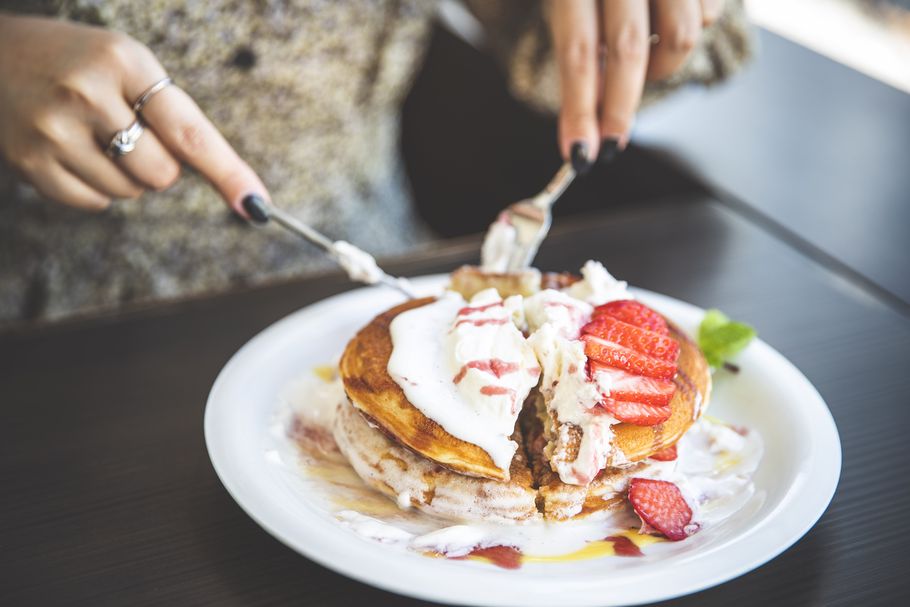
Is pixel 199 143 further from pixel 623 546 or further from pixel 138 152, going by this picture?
pixel 623 546

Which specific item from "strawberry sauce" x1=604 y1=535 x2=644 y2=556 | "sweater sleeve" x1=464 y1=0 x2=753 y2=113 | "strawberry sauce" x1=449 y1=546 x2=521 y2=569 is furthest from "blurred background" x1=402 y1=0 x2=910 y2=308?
"strawberry sauce" x1=449 y1=546 x2=521 y2=569

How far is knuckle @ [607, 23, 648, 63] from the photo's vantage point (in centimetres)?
135

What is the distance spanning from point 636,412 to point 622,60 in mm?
685

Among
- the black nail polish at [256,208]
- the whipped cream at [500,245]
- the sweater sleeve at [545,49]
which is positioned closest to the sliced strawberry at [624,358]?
the whipped cream at [500,245]

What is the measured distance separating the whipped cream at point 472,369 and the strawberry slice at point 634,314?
0.10 m

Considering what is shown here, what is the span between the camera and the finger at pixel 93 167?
120cm

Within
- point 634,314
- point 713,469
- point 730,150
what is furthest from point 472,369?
point 730,150

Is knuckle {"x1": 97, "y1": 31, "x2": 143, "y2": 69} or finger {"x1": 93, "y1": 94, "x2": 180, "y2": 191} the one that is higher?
knuckle {"x1": 97, "y1": 31, "x2": 143, "y2": 69}

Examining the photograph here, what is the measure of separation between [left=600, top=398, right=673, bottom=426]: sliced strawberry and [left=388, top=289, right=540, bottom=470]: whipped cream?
89mm

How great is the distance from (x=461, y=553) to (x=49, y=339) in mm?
764

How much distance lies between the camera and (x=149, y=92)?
1.17 metres

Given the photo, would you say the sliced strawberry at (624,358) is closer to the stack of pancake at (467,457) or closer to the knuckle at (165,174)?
the stack of pancake at (467,457)

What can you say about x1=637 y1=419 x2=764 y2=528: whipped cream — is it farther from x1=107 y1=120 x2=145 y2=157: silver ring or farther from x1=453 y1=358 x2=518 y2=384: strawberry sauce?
x1=107 y1=120 x2=145 y2=157: silver ring

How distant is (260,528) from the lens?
0.91 m
